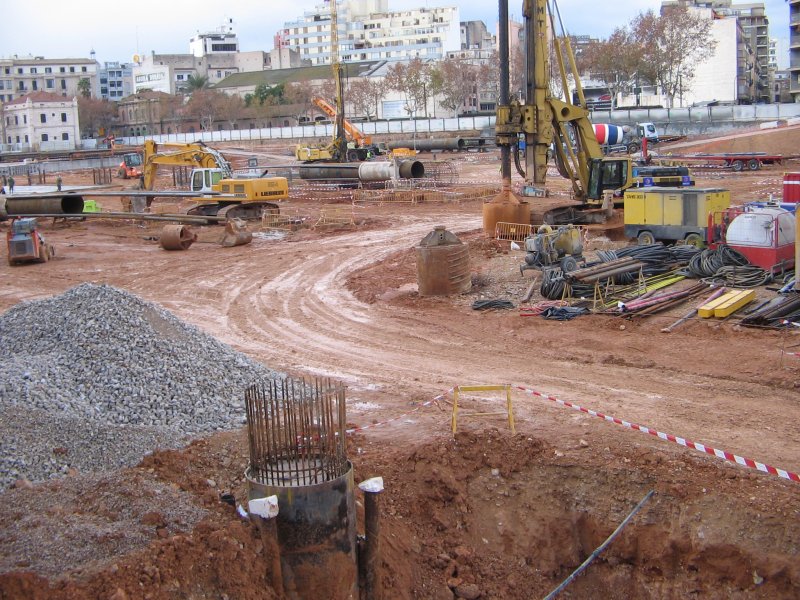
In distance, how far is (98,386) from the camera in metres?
11.0

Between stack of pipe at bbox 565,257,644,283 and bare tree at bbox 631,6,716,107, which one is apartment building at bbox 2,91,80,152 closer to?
bare tree at bbox 631,6,716,107

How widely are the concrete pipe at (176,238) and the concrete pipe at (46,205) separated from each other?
6.36m

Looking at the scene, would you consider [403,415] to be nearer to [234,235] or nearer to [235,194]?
[234,235]

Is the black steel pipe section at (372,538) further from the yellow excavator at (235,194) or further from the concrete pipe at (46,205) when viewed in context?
the concrete pipe at (46,205)

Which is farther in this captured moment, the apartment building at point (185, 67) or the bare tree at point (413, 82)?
the apartment building at point (185, 67)

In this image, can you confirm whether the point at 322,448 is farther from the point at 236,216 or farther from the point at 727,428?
the point at 236,216

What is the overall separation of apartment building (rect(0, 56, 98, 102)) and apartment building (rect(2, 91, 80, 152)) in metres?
23.9

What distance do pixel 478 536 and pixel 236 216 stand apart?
26.1 meters

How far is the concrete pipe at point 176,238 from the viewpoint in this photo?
28.6 m

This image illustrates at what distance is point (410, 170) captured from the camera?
43.4 meters

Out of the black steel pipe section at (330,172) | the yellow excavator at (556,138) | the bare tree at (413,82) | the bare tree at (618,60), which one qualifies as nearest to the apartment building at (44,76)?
the bare tree at (413,82)

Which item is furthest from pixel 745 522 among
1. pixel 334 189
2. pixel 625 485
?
pixel 334 189

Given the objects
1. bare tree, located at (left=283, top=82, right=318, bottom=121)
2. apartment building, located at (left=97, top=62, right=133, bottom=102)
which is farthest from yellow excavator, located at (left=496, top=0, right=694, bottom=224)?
apartment building, located at (left=97, top=62, right=133, bottom=102)

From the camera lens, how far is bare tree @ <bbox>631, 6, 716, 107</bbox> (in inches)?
3184
